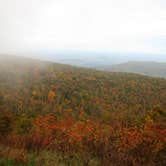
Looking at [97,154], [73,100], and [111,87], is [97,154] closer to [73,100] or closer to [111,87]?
[73,100]

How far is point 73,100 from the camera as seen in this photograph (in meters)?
27.3

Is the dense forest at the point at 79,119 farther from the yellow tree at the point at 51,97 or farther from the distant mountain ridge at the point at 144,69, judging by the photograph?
the distant mountain ridge at the point at 144,69

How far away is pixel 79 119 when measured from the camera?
61.7 ft

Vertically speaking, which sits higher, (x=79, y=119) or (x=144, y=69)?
(x=144, y=69)

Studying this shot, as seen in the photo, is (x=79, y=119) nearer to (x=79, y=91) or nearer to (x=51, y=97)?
(x=51, y=97)

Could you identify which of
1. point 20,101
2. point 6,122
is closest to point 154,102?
point 20,101

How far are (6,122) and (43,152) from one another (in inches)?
391

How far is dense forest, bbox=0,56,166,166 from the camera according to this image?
3.13 meters

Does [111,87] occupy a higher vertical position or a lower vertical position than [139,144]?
lower

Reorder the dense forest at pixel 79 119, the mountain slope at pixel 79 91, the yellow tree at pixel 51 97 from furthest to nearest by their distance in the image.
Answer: the yellow tree at pixel 51 97 < the mountain slope at pixel 79 91 < the dense forest at pixel 79 119

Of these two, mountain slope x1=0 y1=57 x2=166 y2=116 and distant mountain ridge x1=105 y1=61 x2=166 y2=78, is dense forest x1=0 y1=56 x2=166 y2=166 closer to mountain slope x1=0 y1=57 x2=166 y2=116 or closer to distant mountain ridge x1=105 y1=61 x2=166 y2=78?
mountain slope x1=0 y1=57 x2=166 y2=116

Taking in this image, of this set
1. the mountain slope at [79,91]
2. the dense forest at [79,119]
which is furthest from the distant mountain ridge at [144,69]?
the dense forest at [79,119]

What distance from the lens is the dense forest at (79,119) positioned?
3.13m

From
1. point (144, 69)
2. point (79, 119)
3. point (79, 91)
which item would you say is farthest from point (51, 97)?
point (144, 69)
